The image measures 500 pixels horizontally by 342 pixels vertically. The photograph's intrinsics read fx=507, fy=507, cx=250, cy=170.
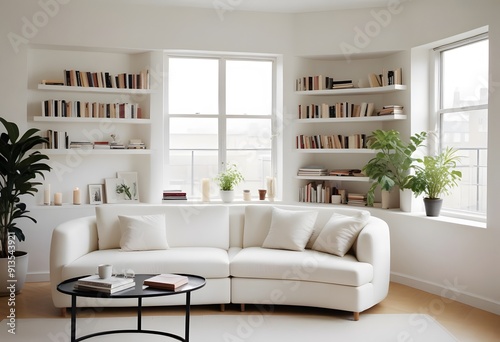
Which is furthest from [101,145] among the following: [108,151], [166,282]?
[166,282]

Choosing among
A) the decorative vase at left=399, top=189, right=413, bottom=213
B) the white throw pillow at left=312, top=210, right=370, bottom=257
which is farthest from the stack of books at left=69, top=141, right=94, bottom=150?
the decorative vase at left=399, top=189, right=413, bottom=213

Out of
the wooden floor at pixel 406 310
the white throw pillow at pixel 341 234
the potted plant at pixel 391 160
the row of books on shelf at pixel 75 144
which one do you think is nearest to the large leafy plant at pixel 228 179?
the row of books on shelf at pixel 75 144

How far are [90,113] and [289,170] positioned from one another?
2.38 meters

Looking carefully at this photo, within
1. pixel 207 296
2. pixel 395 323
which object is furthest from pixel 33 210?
pixel 395 323

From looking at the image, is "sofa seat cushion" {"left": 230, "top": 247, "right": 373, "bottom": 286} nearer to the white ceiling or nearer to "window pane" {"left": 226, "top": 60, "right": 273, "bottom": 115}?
"window pane" {"left": 226, "top": 60, "right": 273, "bottom": 115}

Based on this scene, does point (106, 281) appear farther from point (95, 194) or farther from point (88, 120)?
point (88, 120)

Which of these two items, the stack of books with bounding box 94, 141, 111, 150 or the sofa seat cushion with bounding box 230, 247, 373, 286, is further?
the stack of books with bounding box 94, 141, 111, 150

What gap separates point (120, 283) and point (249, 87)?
3.53 metres

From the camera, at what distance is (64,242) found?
4230 millimetres

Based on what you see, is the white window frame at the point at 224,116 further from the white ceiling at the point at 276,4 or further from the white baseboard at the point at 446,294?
the white baseboard at the point at 446,294

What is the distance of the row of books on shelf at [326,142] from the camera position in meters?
6.02

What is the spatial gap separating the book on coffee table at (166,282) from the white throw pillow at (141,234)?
1089 millimetres

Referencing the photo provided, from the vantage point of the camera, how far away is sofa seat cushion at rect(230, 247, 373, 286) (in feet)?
13.6

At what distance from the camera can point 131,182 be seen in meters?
5.88
